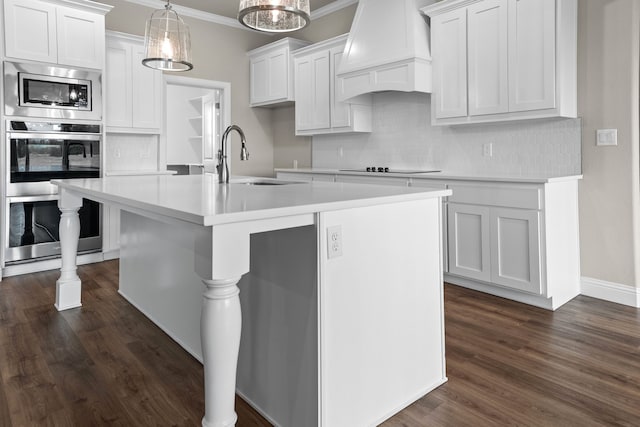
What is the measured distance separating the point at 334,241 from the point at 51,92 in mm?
3726

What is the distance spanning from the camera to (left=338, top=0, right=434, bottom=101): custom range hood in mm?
3873

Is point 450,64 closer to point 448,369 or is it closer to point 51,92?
point 448,369

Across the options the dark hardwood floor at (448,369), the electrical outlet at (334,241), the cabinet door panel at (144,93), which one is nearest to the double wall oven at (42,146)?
the cabinet door panel at (144,93)

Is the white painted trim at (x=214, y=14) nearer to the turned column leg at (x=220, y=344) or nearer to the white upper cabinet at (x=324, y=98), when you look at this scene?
the white upper cabinet at (x=324, y=98)

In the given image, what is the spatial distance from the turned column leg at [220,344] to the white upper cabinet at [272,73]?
4.53 metres

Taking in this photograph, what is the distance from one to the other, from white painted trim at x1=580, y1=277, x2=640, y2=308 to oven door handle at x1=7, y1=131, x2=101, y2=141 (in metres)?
4.46

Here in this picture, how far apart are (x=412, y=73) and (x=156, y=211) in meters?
2.98

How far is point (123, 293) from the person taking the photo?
337 cm

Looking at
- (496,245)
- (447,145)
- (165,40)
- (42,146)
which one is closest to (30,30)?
(42,146)

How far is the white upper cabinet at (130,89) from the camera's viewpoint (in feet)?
15.1

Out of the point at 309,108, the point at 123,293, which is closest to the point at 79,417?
the point at 123,293

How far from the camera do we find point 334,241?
1539 mm

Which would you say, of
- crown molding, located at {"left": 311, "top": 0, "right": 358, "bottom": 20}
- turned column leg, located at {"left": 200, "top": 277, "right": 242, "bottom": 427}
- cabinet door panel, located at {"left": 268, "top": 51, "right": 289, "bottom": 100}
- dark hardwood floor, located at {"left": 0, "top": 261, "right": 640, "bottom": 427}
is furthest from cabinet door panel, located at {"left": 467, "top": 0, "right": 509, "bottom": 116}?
turned column leg, located at {"left": 200, "top": 277, "right": 242, "bottom": 427}

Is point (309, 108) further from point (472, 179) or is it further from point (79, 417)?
point (79, 417)
